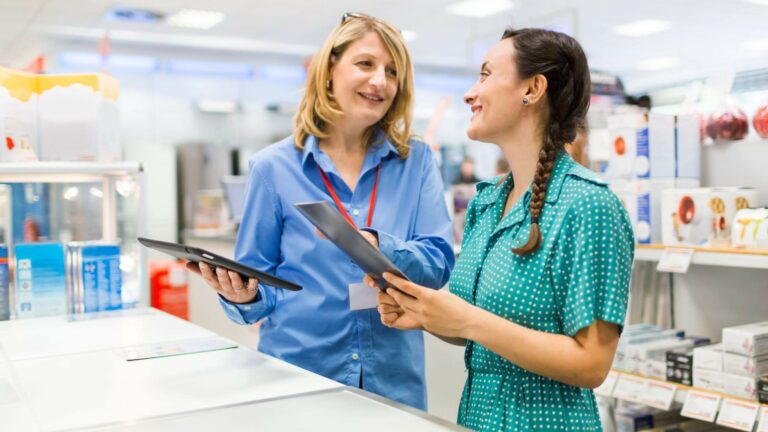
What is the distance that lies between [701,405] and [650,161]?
0.91m

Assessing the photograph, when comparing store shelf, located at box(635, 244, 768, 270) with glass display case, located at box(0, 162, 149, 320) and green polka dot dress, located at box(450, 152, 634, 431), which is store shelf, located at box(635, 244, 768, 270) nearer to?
green polka dot dress, located at box(450, 152, 634, 431)

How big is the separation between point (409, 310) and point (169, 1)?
7.77 metres

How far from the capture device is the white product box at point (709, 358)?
2.40 metres

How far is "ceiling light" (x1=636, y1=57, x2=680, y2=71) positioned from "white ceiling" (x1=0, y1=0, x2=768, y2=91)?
0.27 metres

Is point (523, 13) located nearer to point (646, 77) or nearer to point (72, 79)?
point (646, 77)

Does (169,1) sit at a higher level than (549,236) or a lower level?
higher

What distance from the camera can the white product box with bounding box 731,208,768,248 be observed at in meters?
2.28

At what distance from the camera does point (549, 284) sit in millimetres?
1433

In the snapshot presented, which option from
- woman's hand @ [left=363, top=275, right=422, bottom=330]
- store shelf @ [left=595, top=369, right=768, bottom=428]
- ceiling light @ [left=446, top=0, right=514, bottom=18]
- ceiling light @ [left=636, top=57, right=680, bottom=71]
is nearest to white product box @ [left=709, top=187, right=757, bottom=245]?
store shelf @ [left=595, top=369, right=768, bottom=428]

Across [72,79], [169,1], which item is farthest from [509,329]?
[169,1]

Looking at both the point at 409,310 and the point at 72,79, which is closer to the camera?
the point at 409,310

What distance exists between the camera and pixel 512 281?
4.84ft

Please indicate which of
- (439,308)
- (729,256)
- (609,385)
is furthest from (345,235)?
(609,385)

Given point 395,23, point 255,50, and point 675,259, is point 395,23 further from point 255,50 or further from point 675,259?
point 675,259
